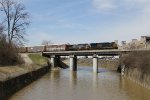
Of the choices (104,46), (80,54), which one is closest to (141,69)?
(104,46)

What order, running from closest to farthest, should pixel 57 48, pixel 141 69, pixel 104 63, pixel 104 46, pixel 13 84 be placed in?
pixel 13 84 → pixel 141 69 → pixel 104 46 → pixel 57 48 → pixel 104 63

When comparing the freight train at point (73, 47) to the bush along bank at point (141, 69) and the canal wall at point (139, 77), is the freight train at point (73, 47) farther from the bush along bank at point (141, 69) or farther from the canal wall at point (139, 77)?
the canal wall at point (139, 77)

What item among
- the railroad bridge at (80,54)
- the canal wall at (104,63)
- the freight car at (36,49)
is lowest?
the canal wall at (104,63)

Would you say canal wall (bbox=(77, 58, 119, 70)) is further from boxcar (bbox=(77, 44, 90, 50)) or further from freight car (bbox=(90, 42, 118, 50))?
freight car (bbox=(90, 42, 118, 50))

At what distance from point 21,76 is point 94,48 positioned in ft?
161

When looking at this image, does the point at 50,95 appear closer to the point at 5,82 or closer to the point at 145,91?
the point at 5,82

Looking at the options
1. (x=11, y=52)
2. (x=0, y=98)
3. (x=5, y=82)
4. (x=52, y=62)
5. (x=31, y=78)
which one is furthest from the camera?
(x=52, y=62)

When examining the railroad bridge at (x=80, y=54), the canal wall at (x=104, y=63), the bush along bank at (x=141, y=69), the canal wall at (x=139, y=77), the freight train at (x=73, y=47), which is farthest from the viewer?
the canal wall at (x=104, y=63)

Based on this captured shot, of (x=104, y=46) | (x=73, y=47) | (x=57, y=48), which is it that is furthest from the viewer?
(x=57, y=48)

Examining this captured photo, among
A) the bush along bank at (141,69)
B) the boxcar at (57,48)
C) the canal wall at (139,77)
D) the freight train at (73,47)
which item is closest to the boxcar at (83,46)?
the freight train at (73,47)

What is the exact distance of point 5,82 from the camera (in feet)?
116

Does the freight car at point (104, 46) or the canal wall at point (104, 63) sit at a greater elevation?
the freight car at point (104, 46)

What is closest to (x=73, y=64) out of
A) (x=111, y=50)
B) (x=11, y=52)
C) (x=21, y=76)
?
(x=111, y=50)

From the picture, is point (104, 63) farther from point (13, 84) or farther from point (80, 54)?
point (13, 84)
